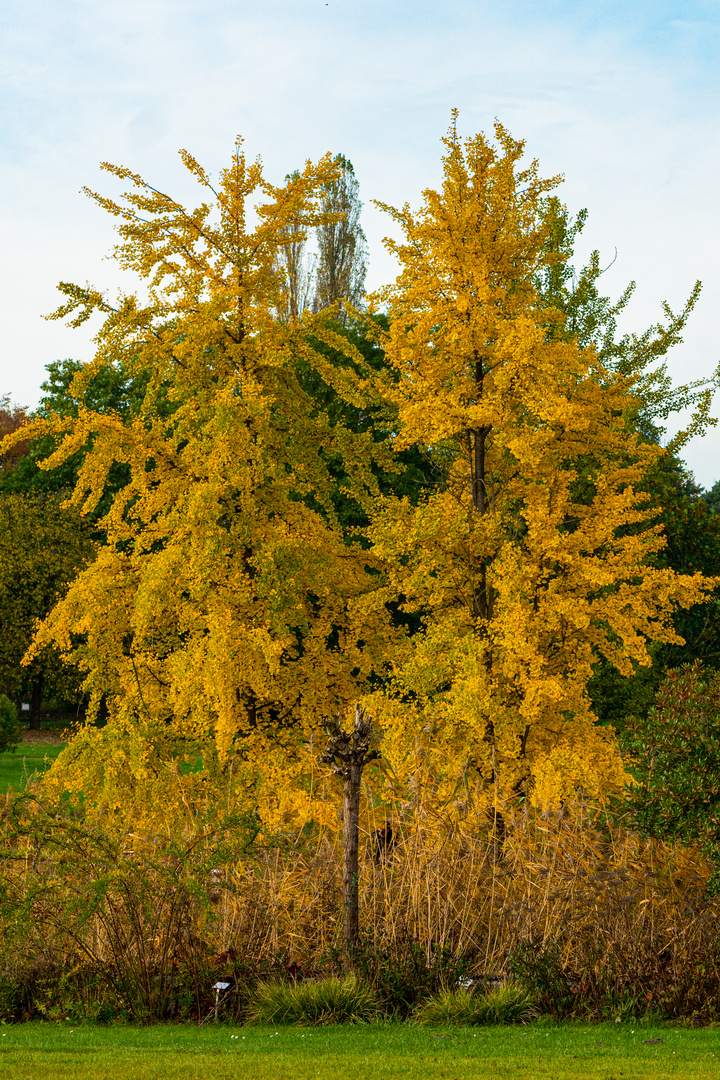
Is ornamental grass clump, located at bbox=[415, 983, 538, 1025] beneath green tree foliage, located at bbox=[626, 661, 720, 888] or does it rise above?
beneath

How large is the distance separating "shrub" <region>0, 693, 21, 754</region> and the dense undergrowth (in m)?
14.3

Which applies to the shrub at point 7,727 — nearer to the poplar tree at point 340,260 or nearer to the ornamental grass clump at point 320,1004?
the ornamental grass clump at point 320,1004

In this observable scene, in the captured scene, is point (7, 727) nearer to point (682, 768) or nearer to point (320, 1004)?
point (320, 1004)

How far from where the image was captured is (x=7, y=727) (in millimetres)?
22266

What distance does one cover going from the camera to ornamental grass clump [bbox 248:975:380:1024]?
730 cm

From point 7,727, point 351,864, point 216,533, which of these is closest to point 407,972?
point 351,864

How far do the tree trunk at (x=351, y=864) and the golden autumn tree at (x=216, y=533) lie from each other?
6.29 feet

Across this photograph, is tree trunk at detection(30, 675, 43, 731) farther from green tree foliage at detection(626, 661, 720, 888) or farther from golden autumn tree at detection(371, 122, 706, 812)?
green tree foliage at detection(626, 661, 720, 888)

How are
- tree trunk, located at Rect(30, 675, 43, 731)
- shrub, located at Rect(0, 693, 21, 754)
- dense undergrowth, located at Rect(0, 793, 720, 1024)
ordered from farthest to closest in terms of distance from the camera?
tree trunk, located at Rect(30, 675, 43, 731) < shrub, located at Rect(0, 693, 21, 754) < dense undergrowth, located at Rect(0, 793, 720, 1024)

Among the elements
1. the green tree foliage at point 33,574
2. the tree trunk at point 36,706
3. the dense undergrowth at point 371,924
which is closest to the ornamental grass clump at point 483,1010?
the dense undergrowth at point 371,924

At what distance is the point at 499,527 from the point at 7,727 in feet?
48.2

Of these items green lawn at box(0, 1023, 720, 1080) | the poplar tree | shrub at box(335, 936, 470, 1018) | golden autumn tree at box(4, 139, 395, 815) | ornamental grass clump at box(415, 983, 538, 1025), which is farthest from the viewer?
the poplar tree

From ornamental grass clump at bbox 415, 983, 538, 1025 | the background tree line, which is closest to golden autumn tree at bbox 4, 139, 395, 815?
the background tree line

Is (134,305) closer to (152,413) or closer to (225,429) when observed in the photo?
(152,413)
